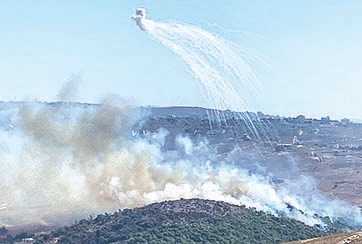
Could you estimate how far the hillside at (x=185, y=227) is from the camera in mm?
144375

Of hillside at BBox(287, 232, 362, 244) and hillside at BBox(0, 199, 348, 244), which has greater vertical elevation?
hillside at BBox(287, 232, 362, 244)

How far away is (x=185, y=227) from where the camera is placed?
486 feet

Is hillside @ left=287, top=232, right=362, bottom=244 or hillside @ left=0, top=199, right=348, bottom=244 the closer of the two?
hillside @ left=287, top=232, right=362, bottom=244

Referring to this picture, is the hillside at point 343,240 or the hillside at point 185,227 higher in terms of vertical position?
the hillside at point 343,240

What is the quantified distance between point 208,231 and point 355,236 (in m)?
48.0

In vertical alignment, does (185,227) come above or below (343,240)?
below

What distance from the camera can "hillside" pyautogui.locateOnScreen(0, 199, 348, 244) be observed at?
144375 millimetres

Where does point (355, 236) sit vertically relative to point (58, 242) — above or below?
above

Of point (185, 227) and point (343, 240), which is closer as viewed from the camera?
point (343, 240)

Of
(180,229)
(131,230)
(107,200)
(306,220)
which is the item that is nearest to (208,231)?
(180,229)

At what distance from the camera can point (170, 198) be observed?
194750 mm

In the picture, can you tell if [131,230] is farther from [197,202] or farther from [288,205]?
[288,205]

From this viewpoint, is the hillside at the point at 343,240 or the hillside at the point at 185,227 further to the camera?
the hillside at the point at 185,227

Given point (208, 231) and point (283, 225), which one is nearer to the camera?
point (208, 231)
